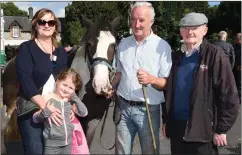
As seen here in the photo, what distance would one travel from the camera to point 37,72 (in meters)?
3.10

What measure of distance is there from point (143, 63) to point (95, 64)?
629 millimetres

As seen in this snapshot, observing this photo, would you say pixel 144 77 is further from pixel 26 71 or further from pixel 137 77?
pixel 26 71

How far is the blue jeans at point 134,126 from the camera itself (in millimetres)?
3369

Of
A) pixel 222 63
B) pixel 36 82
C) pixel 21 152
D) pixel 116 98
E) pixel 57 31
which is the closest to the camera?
pixel 222 63

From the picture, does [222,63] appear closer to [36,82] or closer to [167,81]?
[167,81]

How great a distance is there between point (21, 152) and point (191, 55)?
3637 millimetres

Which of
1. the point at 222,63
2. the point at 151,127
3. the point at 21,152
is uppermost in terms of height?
the point at 222,63

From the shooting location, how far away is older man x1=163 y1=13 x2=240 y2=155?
2959 millimetres

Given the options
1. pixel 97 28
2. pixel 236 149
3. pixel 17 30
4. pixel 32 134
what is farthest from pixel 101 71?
pixel 17 30

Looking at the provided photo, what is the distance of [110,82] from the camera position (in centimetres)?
359

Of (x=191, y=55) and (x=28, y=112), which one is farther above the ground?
(x=191, y=55)

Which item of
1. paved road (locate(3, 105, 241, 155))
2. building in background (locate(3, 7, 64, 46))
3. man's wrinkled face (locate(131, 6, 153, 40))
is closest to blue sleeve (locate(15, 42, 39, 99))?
man's wrinkled face (locate(131, 6, 153, 40))

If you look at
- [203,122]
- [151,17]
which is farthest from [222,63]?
[151,17]

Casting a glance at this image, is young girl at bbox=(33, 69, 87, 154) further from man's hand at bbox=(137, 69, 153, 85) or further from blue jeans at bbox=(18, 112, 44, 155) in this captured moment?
man's hand at bbox=(137, 69, 153, 85)
